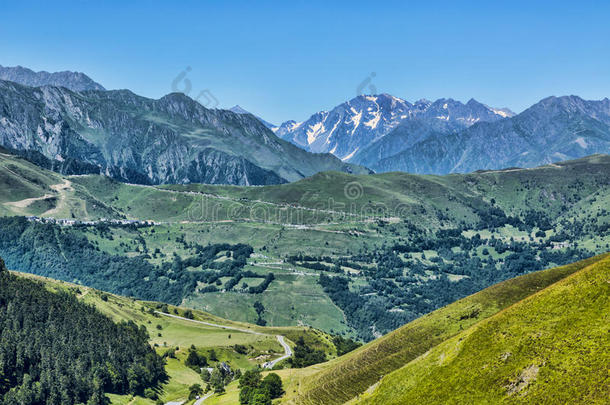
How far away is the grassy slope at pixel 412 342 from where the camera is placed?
10506 centimetres

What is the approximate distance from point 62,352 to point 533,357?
5490 inches

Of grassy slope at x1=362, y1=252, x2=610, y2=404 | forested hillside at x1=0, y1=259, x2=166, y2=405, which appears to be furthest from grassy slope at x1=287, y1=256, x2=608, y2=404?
forested hillside at x1=0, y1=259, x2=166, y2=405

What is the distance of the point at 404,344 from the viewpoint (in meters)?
116

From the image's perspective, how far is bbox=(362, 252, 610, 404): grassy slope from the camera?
58.0m

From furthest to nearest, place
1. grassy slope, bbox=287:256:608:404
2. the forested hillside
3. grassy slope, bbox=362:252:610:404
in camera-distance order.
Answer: the forested hillside, grassy slope, bbox=287:256:608:404, grassy slope, bbox=362:252:610:404

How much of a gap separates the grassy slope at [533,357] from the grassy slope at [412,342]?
2106 cm

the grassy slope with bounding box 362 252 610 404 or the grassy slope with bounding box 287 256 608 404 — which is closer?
the grassy slope with bounding box 362 252 610 404

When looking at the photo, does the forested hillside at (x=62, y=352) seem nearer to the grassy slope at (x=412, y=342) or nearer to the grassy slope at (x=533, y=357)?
the grassy slope at (x=412, y=342)

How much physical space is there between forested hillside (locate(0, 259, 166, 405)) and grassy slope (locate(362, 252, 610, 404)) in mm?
96943

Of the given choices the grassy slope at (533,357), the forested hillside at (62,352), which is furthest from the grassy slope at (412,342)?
the forested hillside at (62,352)

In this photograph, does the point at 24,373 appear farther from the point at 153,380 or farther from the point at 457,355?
the point at 457,355

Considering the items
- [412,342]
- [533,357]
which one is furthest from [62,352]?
[533,357]

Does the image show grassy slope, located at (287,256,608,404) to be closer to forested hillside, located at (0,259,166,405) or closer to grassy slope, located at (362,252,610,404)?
grassy slope, located at (362,252,610,404)

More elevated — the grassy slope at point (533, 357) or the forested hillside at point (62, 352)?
the grassy slope at point (533, 357)
